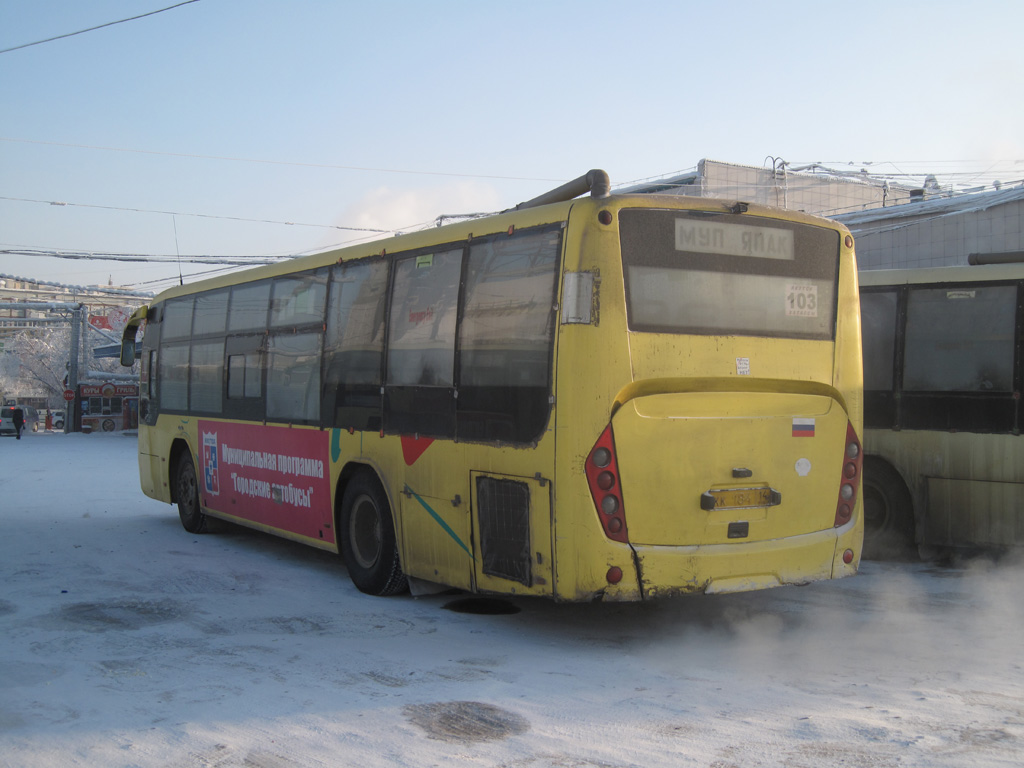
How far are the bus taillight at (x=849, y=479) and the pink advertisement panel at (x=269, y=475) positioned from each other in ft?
15.0

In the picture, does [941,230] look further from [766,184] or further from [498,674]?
[766,184]

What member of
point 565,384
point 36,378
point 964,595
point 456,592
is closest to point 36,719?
point 565,384

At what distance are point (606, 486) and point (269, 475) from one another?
5.19 metres

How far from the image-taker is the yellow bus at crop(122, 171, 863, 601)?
6.26 metres

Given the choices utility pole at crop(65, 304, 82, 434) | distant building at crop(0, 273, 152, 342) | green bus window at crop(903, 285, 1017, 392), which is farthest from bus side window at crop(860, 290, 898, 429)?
utility pole at crop(65, 304, 82, 434)

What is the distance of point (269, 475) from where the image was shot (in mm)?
10344

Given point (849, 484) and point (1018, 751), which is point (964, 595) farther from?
point (1018, 751)

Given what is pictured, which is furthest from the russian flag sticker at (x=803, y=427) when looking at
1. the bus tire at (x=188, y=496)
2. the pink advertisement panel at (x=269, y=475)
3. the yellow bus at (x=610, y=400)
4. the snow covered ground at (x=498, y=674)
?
the bus tire at (x=188, y=496)

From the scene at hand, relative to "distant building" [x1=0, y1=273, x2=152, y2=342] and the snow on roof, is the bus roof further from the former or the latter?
"distant building" [x1=0, y1=273, x2=152, y2=342]

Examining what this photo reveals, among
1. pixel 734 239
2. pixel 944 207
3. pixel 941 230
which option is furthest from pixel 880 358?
pixel 944 207

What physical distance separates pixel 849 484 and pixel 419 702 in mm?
3627

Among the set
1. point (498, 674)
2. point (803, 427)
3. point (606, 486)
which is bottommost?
point (498, 674)

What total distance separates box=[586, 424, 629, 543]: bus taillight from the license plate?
2.06 ft

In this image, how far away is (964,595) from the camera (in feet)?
27.1
